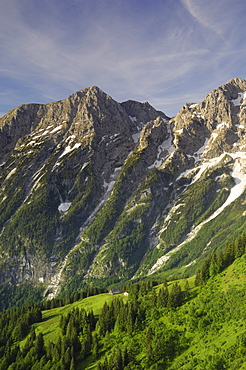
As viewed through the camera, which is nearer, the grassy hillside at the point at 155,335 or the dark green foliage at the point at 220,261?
the grassy hillside at the point at 155,335

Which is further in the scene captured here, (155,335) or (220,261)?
(220,261)

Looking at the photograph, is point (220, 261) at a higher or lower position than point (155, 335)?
higher

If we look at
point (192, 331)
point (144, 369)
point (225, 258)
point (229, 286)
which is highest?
point (225, 258)

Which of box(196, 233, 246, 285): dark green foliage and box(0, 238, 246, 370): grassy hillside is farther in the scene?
box(196, 233, 246, 285): dark green foliage

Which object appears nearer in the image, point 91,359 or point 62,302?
point 91,359

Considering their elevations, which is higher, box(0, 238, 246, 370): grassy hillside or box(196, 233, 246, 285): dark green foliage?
box(196, 233, 246, 285): dark green foliage

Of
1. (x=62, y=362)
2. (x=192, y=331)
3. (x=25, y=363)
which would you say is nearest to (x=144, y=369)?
(x=192, y=331)

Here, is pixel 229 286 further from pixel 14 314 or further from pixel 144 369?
pixel 14 314

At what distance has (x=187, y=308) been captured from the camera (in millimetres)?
Answer: 98875

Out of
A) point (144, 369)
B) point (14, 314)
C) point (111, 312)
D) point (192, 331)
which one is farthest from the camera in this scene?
point (14, 314)

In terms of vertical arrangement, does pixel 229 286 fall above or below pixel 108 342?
above

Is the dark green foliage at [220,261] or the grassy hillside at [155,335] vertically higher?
the dark green foliage at [220,261]

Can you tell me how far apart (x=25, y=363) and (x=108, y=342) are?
31571 mm

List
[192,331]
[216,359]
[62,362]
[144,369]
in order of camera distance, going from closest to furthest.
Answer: [216,359] < [144,369] < [192,331] < [62,362]
